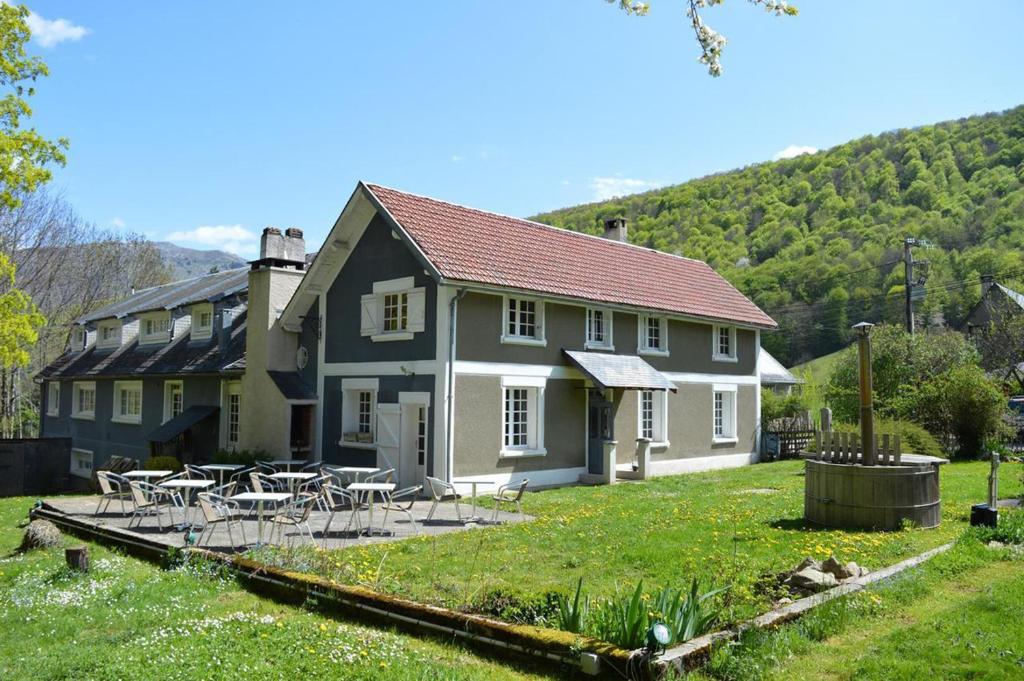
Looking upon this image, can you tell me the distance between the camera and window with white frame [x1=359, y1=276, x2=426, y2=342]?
744 inches

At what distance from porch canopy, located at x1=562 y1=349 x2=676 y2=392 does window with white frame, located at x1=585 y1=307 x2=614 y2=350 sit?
332 mm

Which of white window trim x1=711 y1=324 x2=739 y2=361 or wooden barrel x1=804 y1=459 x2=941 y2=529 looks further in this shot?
white window trim x1=711 y1=324 x2=739 y2=361

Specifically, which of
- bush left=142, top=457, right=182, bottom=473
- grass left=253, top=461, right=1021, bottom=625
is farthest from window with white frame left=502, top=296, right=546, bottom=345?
bush left=142, top=457, right=182, bottom=473

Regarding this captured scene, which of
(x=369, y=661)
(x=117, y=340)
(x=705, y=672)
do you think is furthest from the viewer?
(x=117, y=340)

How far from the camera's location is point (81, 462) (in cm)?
3164

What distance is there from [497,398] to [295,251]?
845 centimetres

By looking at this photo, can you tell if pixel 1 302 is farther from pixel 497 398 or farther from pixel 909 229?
pixel 909 229

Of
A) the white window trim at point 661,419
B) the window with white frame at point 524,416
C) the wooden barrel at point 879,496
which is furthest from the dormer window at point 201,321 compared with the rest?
the wooden barrel at point 879,496

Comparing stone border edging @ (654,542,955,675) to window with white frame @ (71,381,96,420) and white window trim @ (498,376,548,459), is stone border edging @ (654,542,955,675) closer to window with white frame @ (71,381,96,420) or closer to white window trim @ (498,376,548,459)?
white window trim @ (498,376,548,459)

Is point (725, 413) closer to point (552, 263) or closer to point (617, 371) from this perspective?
point (617, 371)

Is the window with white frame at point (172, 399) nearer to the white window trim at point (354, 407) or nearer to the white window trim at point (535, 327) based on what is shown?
the white window trim at point (354, 407)

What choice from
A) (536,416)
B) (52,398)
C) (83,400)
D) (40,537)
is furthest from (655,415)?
(52,398)

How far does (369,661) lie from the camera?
6457mm

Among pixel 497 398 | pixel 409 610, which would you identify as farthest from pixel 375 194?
pixel 409 610
